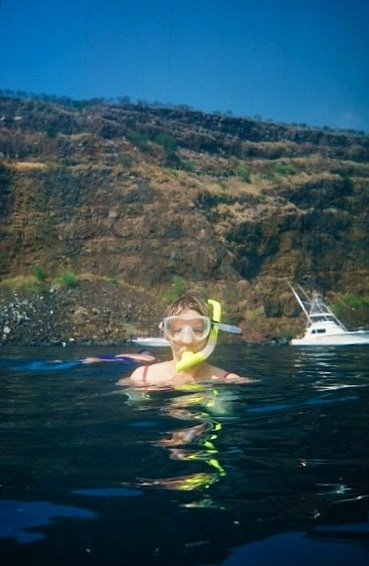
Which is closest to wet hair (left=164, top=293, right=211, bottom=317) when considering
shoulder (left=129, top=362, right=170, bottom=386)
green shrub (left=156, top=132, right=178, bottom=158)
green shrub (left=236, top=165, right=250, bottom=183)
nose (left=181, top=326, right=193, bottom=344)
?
nose (left=181, top=326, right=193, bottom=344)

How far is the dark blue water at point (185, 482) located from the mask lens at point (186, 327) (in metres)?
0.37

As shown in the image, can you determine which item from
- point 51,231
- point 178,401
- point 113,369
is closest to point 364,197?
point 51,231

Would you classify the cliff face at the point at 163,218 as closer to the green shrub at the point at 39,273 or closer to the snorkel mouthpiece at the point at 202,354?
the green shrub at the point at 39,273

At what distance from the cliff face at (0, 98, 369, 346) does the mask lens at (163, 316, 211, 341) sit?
2529 cm

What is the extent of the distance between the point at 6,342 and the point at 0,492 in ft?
80.5

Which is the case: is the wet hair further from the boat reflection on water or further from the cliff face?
the cliff face

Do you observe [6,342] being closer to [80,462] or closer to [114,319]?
[114,319]

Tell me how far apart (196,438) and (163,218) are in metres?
35.5

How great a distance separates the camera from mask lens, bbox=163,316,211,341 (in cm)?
421

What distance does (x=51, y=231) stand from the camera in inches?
1464

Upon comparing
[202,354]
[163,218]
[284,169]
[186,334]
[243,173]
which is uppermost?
[284,169]

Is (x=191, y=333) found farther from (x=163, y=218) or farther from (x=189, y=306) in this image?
(x=163, y=218)

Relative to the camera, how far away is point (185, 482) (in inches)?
87.3

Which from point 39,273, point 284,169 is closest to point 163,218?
point 39,273
